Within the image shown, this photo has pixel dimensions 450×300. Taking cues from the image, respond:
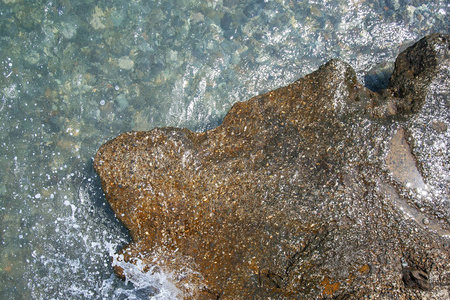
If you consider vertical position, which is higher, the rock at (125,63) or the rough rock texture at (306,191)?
the rock at (125,63)

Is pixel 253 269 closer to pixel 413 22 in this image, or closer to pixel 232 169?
pixel 232 169

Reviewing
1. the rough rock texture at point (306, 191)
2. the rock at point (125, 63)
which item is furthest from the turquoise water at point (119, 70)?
the rough rock texture at point (306, 191)

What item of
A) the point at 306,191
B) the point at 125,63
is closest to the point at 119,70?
the point at 125,63

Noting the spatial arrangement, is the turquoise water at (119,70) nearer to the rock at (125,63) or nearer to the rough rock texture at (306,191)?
the rock at (125,63)

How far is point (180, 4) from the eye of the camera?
494 cm

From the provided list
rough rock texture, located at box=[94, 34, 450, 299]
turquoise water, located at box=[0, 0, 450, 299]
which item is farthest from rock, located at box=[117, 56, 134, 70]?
rough rock texture, located at box=[94, 34, 450, 299]

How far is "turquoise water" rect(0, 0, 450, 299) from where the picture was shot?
4.56 meters

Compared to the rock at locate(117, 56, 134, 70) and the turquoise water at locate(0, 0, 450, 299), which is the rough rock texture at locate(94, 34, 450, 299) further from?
the rock at locate(117, 56, 134, 70)

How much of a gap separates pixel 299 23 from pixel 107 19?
2.79 meters

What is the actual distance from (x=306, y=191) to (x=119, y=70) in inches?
125

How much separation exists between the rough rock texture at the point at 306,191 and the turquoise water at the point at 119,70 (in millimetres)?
1161

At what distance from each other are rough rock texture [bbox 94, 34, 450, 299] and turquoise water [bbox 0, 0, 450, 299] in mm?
1161

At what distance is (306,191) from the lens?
3172 mm

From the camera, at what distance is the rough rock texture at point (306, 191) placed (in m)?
2.96
